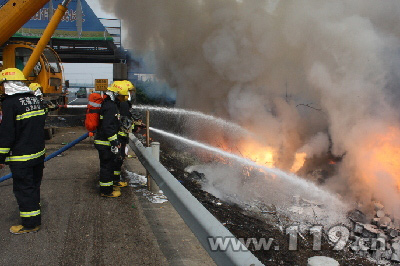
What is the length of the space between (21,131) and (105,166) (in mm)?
1228

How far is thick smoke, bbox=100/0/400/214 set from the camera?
20.0 ft

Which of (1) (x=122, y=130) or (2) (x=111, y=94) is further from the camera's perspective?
(1) (x=122, y=130)

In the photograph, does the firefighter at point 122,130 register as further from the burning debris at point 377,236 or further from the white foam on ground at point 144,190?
the burning debris at point 377,236

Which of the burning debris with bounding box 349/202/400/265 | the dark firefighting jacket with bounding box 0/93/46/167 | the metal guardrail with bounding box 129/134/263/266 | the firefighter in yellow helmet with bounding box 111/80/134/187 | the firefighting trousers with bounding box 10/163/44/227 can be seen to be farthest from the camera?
the burning debris with bounding box 349/202/400/265

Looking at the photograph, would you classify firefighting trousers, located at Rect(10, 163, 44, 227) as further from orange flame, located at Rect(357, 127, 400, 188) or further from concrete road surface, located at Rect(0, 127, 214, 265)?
orange flame, located at Rect(357, 127, 400, 188)

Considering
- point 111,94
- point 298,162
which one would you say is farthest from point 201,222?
point 298,162

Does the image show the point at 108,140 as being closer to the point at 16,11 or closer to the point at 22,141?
the point at 22,141

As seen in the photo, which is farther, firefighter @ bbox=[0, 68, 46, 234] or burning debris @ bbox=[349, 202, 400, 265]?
burning debris @ bbox=[349, 202, 400, 265]

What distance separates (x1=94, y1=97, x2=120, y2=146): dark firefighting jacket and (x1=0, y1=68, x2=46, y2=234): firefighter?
0.89m

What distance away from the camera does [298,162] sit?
8.27 m

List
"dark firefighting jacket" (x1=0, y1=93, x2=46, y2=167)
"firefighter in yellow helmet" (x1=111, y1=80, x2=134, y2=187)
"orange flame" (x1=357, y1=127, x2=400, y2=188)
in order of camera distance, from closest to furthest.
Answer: "dark firefighting jacket" (x1=0, y1=93, x2=46, y2=167), "firefighter in yellow helmet" (x1=111, y1=80, x2=134, y2=187), "orange flame" (x1=357, y1=127, x2=400, y2=188)

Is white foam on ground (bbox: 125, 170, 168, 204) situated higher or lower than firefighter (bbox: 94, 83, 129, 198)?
lower

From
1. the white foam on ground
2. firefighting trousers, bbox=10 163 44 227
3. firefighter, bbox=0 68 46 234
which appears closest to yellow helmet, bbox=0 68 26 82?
firefighter, bbox=0 68 46 234

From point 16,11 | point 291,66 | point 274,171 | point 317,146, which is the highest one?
point 16,11
